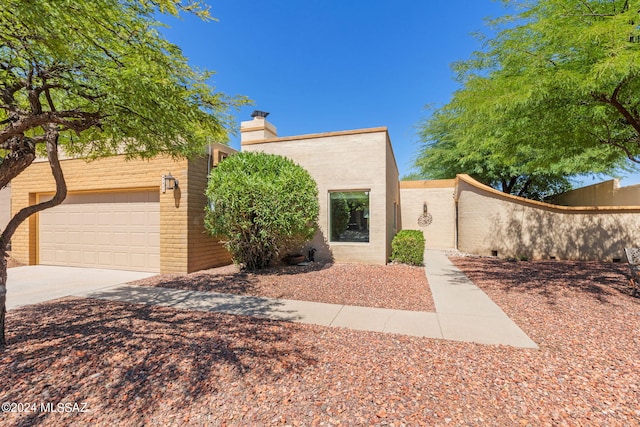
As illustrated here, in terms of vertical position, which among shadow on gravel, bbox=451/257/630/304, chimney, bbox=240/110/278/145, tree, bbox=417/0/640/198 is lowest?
shadow on gravel, bbox=451/257/630/304

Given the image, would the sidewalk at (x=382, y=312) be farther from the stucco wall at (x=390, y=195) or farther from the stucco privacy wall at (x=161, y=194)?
the stucco wall at (x=390, y=195)

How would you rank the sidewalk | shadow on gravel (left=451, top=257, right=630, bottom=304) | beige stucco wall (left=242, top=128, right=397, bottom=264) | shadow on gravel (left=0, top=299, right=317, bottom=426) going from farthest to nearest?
beige stucco wall (left=242, top=128, right=397, bottom=264) < shadow on gravel (left=451, top=257, right=630, bottom=304) < the sidewalk < shadow on gravel (left=0, top=299, right=317, bottom=426)

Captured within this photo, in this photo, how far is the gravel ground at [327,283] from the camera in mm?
5277

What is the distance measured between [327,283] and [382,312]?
2.04m

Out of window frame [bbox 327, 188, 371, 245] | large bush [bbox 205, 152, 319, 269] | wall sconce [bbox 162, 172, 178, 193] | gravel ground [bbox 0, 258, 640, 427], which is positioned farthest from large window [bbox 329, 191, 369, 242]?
gravel ground [bbox 0, 258, 640, 427]

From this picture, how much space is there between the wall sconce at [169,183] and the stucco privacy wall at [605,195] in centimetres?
1698

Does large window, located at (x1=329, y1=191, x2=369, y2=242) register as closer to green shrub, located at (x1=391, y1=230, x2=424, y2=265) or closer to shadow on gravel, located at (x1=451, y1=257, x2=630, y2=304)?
green shrub, located at (x1=391, y1=230, x2=424, y2=265)

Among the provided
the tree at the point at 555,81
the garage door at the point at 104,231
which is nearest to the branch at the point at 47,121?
the garage door at the point at 104,231

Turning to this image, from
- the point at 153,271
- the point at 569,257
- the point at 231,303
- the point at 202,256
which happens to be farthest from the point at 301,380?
the point at 569,257

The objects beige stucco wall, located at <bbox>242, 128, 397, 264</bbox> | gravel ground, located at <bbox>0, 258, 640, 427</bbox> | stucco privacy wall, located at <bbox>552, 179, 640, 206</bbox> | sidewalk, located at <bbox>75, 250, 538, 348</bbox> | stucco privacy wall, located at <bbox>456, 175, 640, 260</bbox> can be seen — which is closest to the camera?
gravel ground, located at <bbox>0, 258, 640, 427</bbox>

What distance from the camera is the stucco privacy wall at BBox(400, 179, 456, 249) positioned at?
47.6 ft

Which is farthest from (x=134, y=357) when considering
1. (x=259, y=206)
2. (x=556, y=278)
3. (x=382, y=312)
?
(x=556, y=278)

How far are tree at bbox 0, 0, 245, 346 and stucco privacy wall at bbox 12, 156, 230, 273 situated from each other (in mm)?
3717

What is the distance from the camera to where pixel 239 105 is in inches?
175
